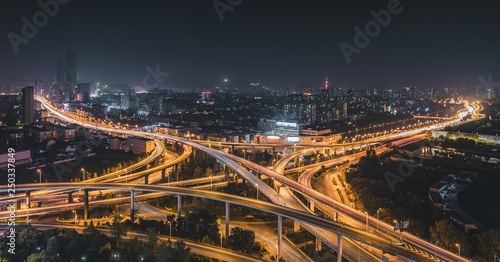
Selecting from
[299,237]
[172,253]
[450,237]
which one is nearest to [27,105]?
[172,253]

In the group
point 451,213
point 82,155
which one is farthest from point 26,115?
point 451,213

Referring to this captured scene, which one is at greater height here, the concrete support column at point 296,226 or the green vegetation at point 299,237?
the concrete support column at point 296,226

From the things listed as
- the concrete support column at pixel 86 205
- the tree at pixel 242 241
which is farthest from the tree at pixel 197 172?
the tree at pixel 242 241

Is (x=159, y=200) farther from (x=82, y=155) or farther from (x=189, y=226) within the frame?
(x=82, y=155)

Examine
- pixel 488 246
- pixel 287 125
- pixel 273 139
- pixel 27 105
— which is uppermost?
pixel 27 105

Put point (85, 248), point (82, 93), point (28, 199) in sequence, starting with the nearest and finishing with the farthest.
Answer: point (85, 248), point (28, 199), point (82, 93)

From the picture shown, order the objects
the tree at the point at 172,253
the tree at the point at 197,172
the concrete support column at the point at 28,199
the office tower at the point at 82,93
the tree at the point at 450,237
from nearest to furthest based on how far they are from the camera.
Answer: the tree at the point at 172,253, the tree at the point at 450,237, the concrete support column at the point at 28,199, the tree at the point at 197,172, the office tower at the point at 82,93

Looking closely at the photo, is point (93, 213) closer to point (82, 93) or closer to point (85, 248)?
point (85, 248)

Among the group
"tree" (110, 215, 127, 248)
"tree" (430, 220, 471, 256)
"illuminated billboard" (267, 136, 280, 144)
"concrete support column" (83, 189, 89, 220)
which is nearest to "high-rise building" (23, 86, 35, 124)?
"illuminated billboard" (267, 136, 280, 144)

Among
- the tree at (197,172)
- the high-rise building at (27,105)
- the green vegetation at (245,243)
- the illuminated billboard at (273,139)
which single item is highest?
the high-rise building at (27,105)

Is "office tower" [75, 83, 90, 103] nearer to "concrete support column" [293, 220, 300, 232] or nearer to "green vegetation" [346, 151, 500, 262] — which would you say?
"green vegetation" [346, 151, 500, 262]

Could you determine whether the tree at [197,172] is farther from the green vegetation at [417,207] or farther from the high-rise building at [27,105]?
the high-rise building at [27,105]
